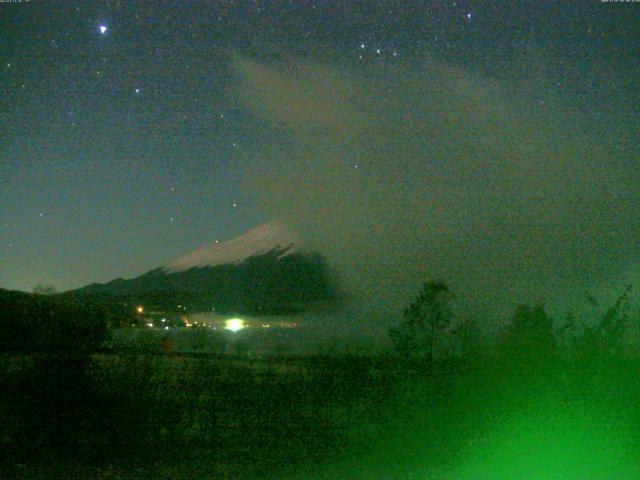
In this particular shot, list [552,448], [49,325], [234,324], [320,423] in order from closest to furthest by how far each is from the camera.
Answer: [552,448]
[320,423]
[49,325]
[234,324]

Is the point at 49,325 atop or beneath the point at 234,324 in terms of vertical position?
beneath

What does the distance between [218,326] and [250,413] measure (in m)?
14.1

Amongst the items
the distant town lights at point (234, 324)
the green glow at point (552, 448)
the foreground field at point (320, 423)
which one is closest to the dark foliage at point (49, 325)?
the foreground field at point (320, 423)

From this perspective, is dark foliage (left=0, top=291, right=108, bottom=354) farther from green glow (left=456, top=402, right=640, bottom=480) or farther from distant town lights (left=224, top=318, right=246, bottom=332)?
distant town lights (left=224, top=318, right=246, bottom=332)

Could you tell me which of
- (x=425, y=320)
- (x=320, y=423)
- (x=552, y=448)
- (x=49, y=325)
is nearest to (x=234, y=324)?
(x=425, y=320)

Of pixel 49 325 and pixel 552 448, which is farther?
pixel 49 325

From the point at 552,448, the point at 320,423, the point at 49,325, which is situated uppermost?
the point at 49,325

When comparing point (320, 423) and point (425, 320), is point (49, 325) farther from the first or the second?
point (425, 320)

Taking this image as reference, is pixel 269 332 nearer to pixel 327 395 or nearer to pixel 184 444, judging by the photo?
pixel 327 395

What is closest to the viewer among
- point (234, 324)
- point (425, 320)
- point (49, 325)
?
point (49, 325)

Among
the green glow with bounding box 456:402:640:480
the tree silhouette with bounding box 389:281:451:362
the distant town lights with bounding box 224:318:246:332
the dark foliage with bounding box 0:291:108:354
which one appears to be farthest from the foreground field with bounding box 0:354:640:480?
the distant town lights with bounding box 224:318:246:332

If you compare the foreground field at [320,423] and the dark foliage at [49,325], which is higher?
the dark foliage at [49,325]

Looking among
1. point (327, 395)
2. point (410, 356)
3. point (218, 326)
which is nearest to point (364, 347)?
point (410, 356)

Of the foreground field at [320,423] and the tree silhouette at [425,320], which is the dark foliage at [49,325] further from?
the tree silhouette at [425,320]
